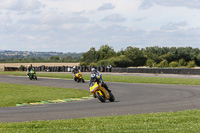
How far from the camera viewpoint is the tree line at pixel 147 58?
76.8 m

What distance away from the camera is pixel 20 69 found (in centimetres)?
7531

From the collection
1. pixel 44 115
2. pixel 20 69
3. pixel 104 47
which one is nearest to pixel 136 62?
pixel 20 69

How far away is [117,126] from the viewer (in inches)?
380

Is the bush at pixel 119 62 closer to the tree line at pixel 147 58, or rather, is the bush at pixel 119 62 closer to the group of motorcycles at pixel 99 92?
the tree line at pixel 147 58

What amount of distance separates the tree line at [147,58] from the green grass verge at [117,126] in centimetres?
6224

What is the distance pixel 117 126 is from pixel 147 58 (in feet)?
278

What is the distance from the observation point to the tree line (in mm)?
76750

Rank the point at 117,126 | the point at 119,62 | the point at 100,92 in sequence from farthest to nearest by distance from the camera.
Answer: the point at 119,62, the point at 100,92, the point at 117,126

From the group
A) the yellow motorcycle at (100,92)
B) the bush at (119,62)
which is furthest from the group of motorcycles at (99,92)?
the bush at (119,62)

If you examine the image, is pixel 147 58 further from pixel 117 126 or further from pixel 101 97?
pixel 117 126

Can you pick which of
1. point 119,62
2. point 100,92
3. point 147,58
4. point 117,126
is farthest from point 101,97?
point 147,58

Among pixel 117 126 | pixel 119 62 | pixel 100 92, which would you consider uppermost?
pixel 119 62

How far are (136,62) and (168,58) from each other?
Answer: 44.3ft

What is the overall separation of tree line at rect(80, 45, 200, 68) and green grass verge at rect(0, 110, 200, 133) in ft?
204
